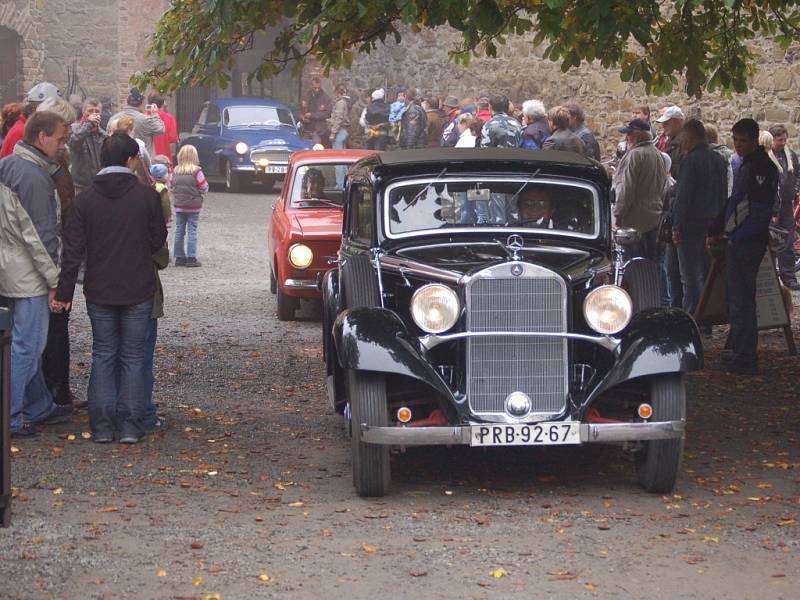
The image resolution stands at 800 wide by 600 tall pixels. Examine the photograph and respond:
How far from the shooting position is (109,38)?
35062mm

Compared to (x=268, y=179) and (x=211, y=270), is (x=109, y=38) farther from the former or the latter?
(x=211, y=270)

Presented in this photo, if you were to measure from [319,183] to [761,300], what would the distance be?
4674mm

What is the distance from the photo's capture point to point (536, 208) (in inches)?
321

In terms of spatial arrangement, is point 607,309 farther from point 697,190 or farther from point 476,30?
point 697,190

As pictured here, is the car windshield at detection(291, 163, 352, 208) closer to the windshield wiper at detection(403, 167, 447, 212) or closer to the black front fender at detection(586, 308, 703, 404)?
the windshield wiper at detection(403, 167, 447, 212)

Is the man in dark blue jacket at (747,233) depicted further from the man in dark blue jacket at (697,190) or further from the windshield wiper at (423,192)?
the windshield wiper at (423,192)

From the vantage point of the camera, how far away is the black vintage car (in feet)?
22.8

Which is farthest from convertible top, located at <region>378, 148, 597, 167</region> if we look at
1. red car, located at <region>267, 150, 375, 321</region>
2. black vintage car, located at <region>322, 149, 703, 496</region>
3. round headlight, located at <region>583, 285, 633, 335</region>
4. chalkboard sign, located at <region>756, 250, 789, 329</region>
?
red car, located at <region>267, 150, 375, 321</region>

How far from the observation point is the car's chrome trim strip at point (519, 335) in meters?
7.07

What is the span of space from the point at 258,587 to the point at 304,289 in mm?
7394

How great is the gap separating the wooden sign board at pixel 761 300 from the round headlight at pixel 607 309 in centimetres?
465

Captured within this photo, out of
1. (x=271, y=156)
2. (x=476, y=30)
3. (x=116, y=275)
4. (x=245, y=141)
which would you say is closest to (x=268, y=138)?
(x=245, y=141)

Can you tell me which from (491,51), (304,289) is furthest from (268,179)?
(491,51)

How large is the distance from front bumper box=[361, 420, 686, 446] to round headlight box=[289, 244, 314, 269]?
19.7 ft
